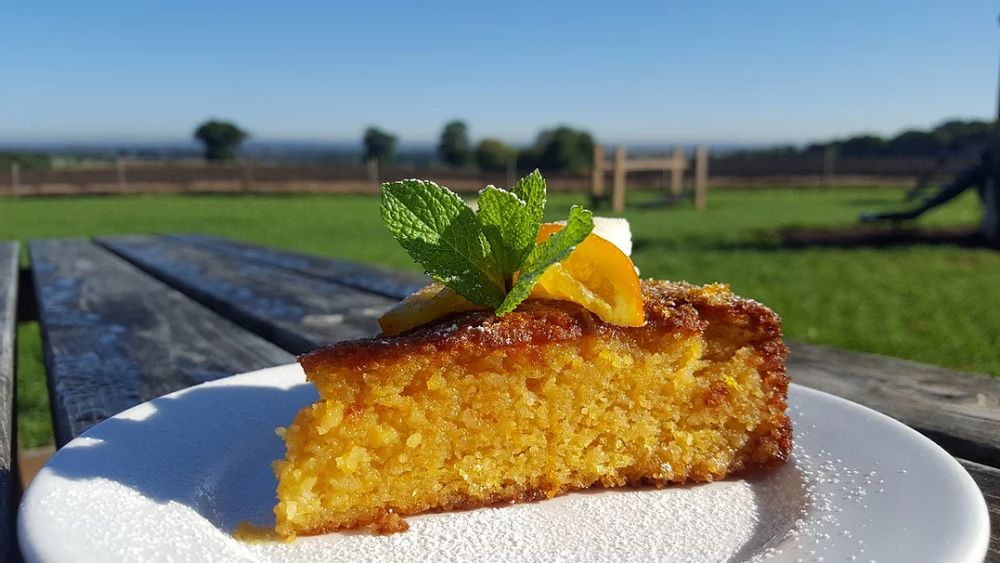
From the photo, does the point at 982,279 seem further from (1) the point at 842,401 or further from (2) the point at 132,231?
(2) the point at 132,231

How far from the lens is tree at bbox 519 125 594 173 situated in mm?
44188

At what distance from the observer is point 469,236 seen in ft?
6.04

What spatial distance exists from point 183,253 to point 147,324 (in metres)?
3.03

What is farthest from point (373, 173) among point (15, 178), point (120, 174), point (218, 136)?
point (218, 136)

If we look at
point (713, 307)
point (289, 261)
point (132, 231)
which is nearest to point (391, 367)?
point (713, 307)

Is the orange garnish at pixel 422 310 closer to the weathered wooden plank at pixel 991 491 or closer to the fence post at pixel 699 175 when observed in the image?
the weathered wooden plank at pixel 991 491

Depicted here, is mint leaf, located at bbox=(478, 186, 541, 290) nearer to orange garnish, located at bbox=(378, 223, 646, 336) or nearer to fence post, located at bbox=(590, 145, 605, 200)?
orange garnish, located at bbox=(378, 223, 646, 336)

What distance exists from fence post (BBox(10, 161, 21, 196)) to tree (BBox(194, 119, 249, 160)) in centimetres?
1732

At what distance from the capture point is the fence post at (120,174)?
31.2m

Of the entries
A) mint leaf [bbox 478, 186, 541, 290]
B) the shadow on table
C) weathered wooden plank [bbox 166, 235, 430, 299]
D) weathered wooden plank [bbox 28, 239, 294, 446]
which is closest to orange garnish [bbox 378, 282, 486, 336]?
mint leaf [bbox 478, 186, 541, 290]

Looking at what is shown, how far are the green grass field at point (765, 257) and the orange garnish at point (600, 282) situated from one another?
16.0ft

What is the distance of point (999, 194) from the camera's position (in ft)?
45.0

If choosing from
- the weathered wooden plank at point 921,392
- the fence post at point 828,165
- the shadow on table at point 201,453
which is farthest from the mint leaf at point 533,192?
the fence post at point 828,165

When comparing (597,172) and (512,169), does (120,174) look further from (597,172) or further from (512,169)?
(597,172)
